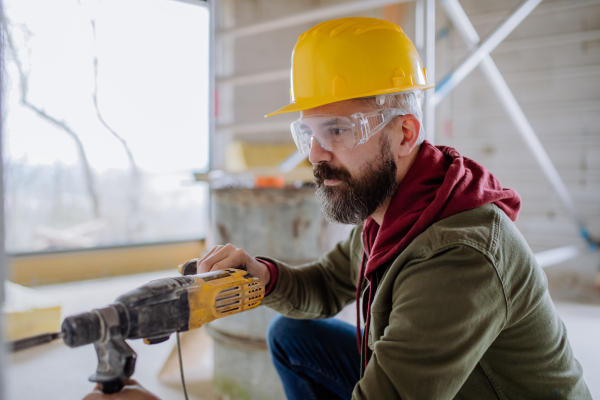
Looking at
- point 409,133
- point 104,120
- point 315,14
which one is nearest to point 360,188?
point 409,133

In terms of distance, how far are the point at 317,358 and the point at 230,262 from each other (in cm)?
49

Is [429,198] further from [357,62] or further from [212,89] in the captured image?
[212,89]

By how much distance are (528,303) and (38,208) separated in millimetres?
4122

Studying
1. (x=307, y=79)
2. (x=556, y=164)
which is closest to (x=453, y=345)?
(x=307, y=79)

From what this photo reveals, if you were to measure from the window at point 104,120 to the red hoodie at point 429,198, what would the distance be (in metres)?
3.44

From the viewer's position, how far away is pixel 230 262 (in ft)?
3.68

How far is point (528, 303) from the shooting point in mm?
876

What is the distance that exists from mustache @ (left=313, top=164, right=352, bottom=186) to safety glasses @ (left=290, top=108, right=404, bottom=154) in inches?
2.3

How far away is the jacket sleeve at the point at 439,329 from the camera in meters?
0.76

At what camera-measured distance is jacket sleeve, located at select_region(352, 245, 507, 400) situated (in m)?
0.76

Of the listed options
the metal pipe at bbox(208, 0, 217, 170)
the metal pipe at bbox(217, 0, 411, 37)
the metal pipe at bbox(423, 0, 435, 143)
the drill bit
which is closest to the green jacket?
the drill bit

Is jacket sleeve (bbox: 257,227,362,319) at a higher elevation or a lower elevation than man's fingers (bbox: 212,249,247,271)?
lower

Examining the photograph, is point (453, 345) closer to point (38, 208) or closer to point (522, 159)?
point (522, 159)

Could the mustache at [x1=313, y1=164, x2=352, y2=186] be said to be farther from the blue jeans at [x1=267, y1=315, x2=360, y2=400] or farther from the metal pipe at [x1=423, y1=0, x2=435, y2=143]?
the metal pipe at [x1=423, y1=0, x2=435, y2=143]
